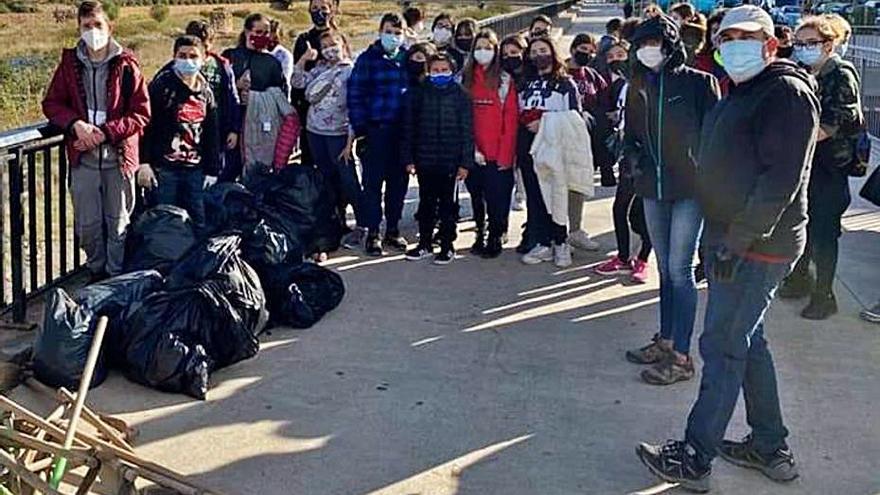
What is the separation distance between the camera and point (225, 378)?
17.0 feet

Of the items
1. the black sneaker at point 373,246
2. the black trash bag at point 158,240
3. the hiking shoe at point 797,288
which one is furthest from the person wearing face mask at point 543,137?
the black trash bag at point 158,240

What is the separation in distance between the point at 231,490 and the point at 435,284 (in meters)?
3.03

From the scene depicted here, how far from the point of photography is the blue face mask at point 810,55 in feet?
19.0

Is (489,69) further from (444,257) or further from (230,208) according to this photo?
(230,208)

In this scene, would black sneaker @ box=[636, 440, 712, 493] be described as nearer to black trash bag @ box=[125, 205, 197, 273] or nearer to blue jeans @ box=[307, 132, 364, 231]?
black trash bag @ box=[125, 205, 197, 273]

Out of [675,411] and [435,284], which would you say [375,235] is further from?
[675,411]

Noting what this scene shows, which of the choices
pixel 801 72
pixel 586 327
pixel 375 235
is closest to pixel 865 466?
pixel 801 72

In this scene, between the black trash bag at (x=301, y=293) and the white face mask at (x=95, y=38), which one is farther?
the black trash bag at (x=301, y=293)

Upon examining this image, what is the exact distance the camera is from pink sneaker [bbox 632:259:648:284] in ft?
23.0

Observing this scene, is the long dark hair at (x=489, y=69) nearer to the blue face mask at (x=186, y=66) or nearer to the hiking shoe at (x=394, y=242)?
the hiking shoe at (x=394, y=242)

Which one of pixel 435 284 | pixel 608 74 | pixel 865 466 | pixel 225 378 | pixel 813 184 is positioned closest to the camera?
pixel 865 466

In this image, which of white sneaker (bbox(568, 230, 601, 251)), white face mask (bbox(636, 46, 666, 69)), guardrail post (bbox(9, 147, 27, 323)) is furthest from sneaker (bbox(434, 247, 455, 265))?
guardrail post (bbox(9, 147, 27, 323))

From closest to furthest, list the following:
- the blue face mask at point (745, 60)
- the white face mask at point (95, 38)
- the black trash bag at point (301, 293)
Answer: the blue face mask at point (745, 60), the white face mask at point (95, 38), the black trash bag at point (301, 293)

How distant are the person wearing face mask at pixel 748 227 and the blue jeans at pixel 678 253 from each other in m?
0.95
